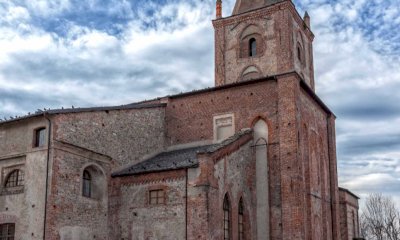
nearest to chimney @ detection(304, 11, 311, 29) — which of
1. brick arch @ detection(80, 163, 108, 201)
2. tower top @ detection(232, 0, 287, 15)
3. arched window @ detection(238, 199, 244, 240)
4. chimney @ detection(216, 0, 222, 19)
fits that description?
tower top @ detection(232, 0, 287, 15)

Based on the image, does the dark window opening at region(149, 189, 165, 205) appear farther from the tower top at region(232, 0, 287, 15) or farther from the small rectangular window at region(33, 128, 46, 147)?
the tower top at region(232, 0, 287, 15)

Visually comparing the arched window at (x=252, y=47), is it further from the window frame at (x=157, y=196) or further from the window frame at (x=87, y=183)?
the window frame at (x=87, y=183)

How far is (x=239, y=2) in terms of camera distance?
36.4m

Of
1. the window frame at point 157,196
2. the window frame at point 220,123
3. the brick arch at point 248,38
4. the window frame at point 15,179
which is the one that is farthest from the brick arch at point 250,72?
the window frame at point 15,179

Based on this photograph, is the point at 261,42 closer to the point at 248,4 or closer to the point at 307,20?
the point at 248,4

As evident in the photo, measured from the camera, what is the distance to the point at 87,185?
77.8 feet

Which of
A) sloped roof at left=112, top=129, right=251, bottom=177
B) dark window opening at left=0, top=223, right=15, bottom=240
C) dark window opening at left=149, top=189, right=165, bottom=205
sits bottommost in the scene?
dark window opening at left=0, top=223, right=15, bottom=240

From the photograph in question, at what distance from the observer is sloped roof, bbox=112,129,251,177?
2267 cm

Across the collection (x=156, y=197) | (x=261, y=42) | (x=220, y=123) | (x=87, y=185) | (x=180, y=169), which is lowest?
(x=156, y=197)

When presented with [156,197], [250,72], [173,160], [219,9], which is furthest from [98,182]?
[219,9]

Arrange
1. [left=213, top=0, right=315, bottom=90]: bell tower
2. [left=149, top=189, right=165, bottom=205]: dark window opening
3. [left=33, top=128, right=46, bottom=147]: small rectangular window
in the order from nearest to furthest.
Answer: [left=33, top=128, right=46, bottom=147]: small rectangular window → [left=149, top=189, right=165, bottom=205]: dark window opening → [left=213, top=0, right=315, bottom=90]: bell tower

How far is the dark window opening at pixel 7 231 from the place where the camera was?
869 inches

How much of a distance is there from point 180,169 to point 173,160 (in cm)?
228

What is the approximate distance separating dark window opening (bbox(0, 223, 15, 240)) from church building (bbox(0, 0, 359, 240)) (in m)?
0.06
